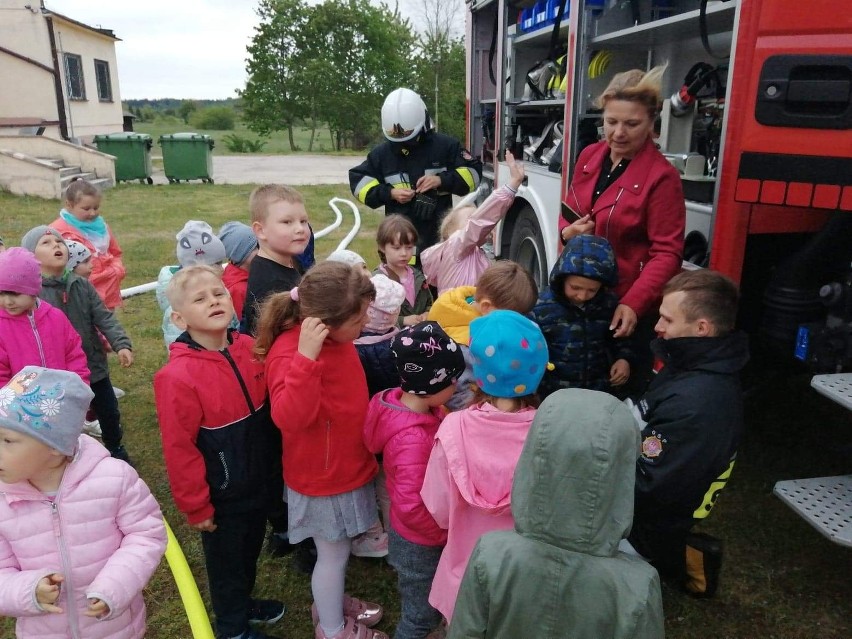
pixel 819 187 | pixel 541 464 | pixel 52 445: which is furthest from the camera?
pixel 819 187

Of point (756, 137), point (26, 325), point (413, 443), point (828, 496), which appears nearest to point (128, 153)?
point (26, 325)

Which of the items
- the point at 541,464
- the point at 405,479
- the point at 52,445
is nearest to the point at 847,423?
the point at 405,479

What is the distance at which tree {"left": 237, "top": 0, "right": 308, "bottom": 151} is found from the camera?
127 ft

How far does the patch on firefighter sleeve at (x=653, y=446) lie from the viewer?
212cm

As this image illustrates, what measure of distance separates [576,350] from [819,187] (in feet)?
3.34

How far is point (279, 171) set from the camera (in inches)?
853

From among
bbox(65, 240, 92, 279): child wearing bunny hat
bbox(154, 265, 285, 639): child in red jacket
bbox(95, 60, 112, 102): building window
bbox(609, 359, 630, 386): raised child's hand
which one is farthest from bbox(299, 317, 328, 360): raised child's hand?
bbox(95, 60, 112, 102): building window

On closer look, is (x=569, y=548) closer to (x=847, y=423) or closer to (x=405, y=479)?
(x=405, y=479)

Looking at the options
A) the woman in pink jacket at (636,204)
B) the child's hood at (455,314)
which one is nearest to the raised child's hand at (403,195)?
the woman in pink jacket at (636,204)

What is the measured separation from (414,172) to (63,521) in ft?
10.2

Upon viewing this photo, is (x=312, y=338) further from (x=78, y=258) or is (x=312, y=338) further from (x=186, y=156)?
(x=186, y=156)

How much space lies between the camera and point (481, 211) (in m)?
3.25

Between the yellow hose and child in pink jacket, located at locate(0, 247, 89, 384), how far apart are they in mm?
961

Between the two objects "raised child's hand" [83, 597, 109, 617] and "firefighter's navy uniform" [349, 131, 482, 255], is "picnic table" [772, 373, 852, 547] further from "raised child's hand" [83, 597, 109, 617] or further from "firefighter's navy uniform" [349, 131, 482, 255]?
"firefighter's navy uniform" [349, 131, 482, 255]
